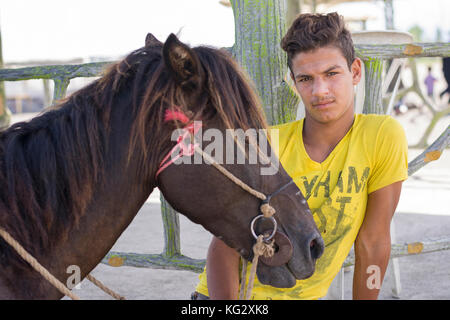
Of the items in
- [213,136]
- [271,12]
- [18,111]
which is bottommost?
[18,111]

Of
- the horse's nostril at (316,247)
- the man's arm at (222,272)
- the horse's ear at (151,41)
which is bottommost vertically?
the man's arm at (222,272)

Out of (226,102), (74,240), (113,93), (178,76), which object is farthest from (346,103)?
(74,240)

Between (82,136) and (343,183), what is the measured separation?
956 mm

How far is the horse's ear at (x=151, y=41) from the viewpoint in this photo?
5.11 ft

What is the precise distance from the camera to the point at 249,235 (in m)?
1.49

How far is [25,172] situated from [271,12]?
5.24ft

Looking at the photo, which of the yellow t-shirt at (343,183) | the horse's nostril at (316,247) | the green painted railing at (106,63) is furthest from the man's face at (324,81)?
the green painted railing at (106,63)

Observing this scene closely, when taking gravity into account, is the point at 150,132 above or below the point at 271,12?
below

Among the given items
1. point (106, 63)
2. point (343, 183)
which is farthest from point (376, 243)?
point (106, 63)

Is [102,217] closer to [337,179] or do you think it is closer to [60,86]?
[337,179]

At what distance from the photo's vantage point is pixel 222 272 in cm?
Result: 181

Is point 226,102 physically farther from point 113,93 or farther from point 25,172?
point 25,172

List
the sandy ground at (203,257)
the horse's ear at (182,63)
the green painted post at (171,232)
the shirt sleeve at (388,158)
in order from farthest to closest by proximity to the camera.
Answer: the sandy ground at (203,257) < the green painted post at (171,232) < the shirt sleeve at (388,158) < the horse's ear at (182,63)

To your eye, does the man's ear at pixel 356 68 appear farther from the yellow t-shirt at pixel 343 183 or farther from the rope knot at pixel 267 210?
the rope knot at pixel 267 210
